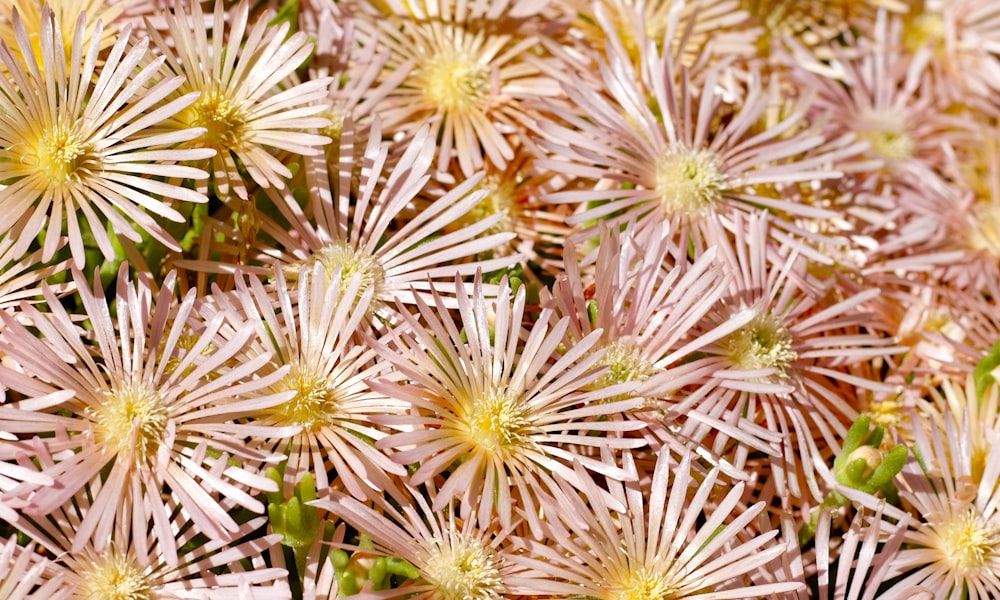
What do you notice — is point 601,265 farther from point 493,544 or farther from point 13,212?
point 13,212

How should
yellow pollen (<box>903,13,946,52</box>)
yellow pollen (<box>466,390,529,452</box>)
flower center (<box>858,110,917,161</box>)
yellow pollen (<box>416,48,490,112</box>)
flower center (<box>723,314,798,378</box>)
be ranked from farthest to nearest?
yellow pollen (<box>903,13,946,52</box>)
flower center (<box>858,110,917,161</box>)
yellow pollen (<box>416,48,490,112</box>)
flower center (<box>723,314,798,378</box>)
yellow pollen (<box>466,390,529,452</box>)

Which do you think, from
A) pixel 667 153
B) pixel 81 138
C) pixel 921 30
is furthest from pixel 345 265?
pixel 921 30

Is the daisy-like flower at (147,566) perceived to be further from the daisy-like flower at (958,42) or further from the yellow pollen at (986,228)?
the daisy-like flower at (958,42)

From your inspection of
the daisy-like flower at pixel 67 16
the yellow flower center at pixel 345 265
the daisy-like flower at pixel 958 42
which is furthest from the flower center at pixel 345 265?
the daisy-like flower at pixel 958 42

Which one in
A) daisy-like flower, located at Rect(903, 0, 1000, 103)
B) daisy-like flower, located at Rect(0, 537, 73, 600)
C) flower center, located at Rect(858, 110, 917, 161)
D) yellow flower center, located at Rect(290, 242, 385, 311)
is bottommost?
daisy-like flower, located at Rect(0, 537, 73, 600)

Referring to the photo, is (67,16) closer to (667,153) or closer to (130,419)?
(130,419)

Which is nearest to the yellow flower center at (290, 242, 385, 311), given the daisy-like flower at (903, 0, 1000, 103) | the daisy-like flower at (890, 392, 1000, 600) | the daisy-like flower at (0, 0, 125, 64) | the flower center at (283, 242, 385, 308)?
the flower center at (283, 242, 385, 308)

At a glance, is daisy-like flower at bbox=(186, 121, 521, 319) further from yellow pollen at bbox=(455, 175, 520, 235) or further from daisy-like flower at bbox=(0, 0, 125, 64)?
daisy-like flower at bbox=(0, 0, 125, 64)

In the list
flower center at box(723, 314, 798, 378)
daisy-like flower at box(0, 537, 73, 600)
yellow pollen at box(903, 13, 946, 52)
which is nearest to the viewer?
daisy-like flower at box(0, 537, 73, 600)

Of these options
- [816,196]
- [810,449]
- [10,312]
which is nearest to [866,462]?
[810,449]
